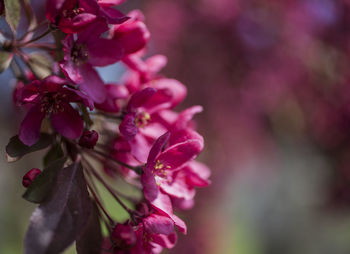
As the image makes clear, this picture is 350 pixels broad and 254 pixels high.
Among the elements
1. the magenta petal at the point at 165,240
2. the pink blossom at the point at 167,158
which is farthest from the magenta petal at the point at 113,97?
the magenta petal at the point at 165,240

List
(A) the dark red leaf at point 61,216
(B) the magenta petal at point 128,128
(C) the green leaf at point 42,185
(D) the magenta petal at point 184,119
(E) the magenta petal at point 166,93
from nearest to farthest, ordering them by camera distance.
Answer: (A) the dark red leaf at point 61,216, (C) the green leaf at point 42,185, (B) the magenta petal at point 128,128, (D) the magenta petal at point 184,119, (E) the magenta petal at point 166,93

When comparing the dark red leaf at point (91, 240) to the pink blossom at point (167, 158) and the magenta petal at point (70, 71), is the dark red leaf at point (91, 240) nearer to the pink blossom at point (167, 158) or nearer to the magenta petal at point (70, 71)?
the pink blossom at point (167, 158)

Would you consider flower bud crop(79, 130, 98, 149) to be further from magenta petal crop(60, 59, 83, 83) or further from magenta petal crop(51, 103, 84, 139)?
magenta petal crop(60, 59, 83, 83)

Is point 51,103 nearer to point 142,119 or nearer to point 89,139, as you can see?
point 89,139

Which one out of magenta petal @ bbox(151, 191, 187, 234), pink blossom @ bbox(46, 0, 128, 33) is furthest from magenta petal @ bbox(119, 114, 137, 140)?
pink blossom @ bbox(46, 0, 128, 33)

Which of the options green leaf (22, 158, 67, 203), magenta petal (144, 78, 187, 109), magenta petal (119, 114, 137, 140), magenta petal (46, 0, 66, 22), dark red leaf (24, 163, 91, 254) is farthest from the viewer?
magenta petal (144, 78, 187, 109)

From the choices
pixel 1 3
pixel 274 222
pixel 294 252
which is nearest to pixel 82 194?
pixel 1 3

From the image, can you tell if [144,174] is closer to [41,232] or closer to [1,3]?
[41,232]
